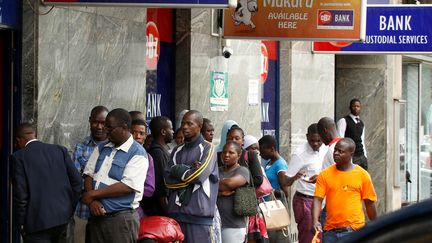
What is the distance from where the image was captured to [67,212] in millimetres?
8242

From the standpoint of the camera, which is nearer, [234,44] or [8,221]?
[8,221]

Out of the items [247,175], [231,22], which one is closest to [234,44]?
[231,22]

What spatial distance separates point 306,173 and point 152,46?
96.0 inches

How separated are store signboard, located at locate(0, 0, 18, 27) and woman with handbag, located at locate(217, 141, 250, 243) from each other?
2405mm

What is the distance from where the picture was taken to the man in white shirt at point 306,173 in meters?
12.0

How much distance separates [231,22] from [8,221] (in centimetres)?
482

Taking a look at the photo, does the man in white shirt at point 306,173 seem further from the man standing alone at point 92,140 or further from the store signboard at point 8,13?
the store signboard at point 8,13

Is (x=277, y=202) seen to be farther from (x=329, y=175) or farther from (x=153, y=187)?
(x=153, y=187)

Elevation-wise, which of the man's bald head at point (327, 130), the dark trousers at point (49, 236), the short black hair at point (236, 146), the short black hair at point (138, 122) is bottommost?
the dark trousers at point (49, 236)

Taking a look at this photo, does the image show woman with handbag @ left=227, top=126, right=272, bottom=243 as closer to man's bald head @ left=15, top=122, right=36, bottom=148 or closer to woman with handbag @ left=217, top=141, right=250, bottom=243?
woman with handbag @ left=217, top=141, right=250, bottom=243

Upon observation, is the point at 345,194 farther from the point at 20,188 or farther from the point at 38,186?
the point at 20,188

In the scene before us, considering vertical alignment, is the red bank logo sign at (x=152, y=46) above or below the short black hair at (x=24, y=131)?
above

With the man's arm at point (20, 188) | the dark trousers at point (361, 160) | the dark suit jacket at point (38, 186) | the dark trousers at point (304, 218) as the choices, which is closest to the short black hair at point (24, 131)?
the dark suit jacket at point (38, 186)

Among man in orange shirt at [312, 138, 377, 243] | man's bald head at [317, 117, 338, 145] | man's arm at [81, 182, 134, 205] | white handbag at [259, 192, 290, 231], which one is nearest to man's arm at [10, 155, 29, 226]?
man's arm at [81, 182, 134, 205]
